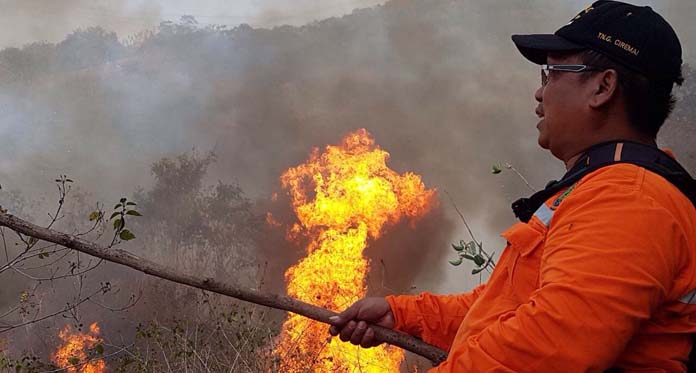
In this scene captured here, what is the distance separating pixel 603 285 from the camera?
126 cm

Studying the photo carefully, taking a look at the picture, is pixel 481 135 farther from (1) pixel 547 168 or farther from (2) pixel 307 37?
(2) pixel 307 37

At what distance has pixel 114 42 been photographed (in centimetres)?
3434

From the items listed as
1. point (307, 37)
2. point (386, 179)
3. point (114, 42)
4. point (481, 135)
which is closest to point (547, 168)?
point (481, 135)

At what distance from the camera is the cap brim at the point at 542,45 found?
5.70 ft

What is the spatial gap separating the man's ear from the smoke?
17.8 metres

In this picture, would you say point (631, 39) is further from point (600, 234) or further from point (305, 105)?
point (305, 105)

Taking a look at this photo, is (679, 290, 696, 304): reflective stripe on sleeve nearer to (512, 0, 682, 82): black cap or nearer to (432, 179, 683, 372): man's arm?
(432, 179, 683, 372): man's arm

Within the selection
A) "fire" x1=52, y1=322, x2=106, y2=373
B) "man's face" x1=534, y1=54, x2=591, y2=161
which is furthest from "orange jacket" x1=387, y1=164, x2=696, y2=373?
"fire" x1=52, y1=322, x2=106, y2=373

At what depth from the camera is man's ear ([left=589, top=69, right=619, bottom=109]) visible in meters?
1.65

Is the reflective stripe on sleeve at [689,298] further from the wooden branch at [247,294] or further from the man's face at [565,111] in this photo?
the wooden branch at [247,294]

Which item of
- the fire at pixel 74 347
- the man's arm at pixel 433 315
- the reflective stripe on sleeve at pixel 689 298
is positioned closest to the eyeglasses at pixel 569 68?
the reflective stripe on sleeve at pixel 689 298

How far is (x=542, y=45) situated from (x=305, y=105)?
25739mm

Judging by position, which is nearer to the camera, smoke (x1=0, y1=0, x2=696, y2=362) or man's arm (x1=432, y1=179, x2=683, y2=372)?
man's arm (x1=432, y1=179, x2=683, y2=372)

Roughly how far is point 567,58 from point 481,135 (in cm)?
2323
